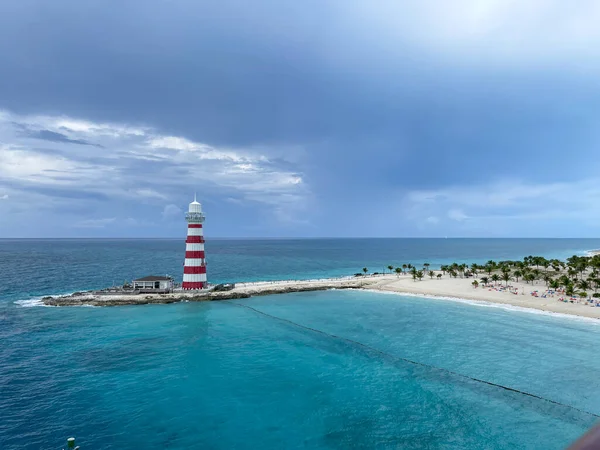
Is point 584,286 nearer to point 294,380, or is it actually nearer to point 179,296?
point 294,380

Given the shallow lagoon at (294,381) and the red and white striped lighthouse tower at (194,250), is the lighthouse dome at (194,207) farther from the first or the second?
the shallow lagoon at (294,381)

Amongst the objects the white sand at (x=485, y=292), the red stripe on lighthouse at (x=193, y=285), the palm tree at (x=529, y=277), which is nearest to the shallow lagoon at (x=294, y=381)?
the white sand at (x=485, y=292)

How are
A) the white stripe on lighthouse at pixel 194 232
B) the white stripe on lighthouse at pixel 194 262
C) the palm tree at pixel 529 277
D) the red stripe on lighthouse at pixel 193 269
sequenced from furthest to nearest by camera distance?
1. the palm tree at pixel 529 277
2. the red stripe on lighthouse at pixel 193 269
3. the white stripe on lighthouse at pixel 194 262
4. the white stripe on lighthouse at pixel 194 232

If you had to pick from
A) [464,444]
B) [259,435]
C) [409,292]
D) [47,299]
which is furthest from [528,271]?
[47,299]

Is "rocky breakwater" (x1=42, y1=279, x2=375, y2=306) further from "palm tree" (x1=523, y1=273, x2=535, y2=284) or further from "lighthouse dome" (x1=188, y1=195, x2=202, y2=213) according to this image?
"palm tree" (x1=523, y1=273, x2=535, y2=284)

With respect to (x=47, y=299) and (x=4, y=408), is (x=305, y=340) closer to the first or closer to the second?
(x=4, y=408)

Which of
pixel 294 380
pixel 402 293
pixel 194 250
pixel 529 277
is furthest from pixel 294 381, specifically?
pixel 529 277
